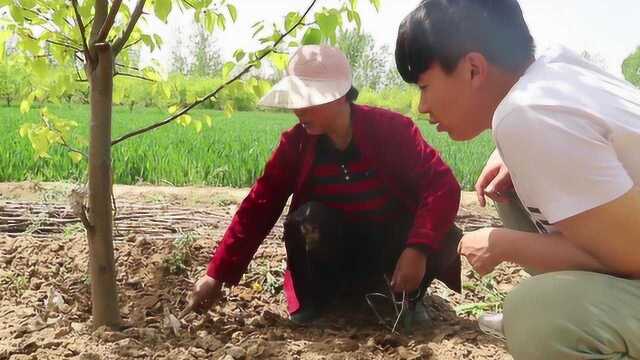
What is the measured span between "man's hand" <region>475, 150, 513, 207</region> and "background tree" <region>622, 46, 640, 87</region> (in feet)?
154

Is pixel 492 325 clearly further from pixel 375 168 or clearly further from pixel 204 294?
pixel 204 294

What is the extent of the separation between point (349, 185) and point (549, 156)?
1.07 m

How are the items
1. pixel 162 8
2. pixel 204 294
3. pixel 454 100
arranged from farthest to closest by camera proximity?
pixel 204 294, pixel 162 8, pixel 454 100

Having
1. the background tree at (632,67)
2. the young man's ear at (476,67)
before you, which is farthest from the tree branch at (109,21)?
the background tree at (632,67)

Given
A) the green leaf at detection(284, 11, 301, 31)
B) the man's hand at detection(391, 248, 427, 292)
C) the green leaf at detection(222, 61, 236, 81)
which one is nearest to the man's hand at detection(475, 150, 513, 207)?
the man's hand at detection(391, 248, 427, 292)

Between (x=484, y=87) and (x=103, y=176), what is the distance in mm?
1088

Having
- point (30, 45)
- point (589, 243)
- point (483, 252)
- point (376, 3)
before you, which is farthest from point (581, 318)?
point (30, 45)

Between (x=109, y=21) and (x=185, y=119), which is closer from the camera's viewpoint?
(x=109, y=21)

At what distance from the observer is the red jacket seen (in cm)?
201

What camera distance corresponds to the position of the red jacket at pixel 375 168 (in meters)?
2.01

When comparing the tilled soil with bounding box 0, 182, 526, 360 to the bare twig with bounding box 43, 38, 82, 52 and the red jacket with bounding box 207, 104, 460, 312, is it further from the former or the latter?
the bare twig with bounding box 43, 38, 82, 52

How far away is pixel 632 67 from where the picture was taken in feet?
149

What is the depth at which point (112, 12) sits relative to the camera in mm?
1611

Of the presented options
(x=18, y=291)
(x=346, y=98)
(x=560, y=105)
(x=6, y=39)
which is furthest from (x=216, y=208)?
(x=560, y=105)
